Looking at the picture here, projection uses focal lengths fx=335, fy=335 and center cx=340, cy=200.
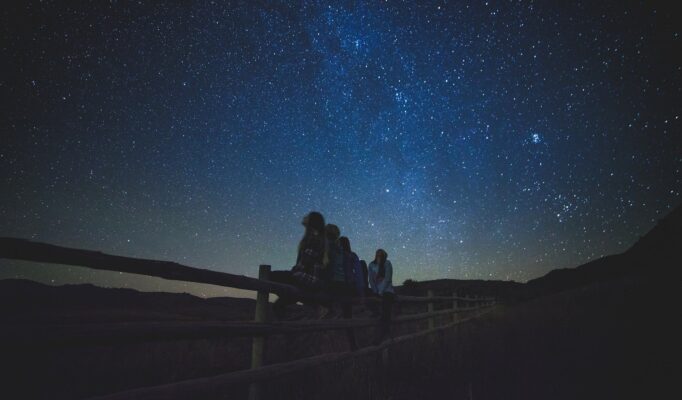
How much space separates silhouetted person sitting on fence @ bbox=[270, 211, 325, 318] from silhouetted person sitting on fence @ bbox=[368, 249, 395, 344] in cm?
180

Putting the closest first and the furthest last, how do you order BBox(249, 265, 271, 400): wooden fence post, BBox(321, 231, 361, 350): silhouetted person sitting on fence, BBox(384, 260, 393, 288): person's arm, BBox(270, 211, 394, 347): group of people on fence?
1. BBox(249, 265, 271, 400): wooden fence post
2. BBox(270, 211, 394, 347): group of people on fence
3. BBox(321, 231, 361, 350): silhouetted person sitting on fence
4. BBox(384, 260, 393, 288): person's arm

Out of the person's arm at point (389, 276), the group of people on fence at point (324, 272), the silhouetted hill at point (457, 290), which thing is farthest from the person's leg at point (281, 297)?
the silhouetted hill at point (457, 290)

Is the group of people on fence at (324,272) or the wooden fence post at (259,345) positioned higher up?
the group of people on fence at (324,272)

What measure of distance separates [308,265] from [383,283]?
93.6 inches

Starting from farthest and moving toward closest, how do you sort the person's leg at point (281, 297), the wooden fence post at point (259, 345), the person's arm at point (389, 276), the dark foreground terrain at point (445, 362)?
the person's arm at point (389, 276), the dark foreground terrain at point (445, 362), the person's leg at point (281, 297), the wooden fence post at point (259, 345)

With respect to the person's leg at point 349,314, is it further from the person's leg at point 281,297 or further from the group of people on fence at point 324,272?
the person's leg at point 281,297

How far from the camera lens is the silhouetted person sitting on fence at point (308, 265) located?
3484 mm

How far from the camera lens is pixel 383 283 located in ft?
18.9

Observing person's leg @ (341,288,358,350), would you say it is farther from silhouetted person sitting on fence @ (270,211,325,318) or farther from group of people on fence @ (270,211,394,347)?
silhouetted person sitting on fence @ (270,211,325,318)

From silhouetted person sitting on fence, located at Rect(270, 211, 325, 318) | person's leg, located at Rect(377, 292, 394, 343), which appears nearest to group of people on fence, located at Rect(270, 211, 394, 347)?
silhouetted person sitting on fence, located at Rect(270, 211, 325, 318)

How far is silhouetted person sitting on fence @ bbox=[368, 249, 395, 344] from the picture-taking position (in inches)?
201

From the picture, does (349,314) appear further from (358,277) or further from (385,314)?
(385,314)

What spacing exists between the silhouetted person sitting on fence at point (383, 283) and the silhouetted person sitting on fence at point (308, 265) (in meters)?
1.80

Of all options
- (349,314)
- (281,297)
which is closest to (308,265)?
(281,297)
